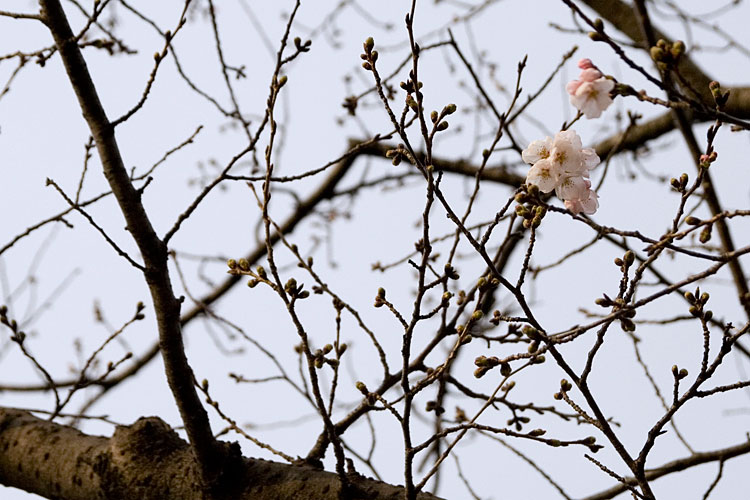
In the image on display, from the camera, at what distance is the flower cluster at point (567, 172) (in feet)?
4.07

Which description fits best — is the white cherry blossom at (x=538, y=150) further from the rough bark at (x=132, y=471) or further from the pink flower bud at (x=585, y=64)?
the rough bark at (x=132, y=471)

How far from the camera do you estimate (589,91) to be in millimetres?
1129

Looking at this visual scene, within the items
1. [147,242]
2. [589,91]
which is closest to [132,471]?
[147,242]

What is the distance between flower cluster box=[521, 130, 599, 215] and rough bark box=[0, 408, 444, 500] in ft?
2.28

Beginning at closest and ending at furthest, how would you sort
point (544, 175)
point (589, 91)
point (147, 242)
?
point (589, 91) < point (544, 175) < point (147, 242)

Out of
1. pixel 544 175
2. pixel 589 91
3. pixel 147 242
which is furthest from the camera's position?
pixel 147 242

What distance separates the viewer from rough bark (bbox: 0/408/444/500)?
1515mm

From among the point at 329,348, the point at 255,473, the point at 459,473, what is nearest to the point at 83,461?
the point at 255,473

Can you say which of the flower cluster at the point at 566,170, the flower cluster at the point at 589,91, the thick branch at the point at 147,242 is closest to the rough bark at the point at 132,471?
the thick branch at the point at 147,242

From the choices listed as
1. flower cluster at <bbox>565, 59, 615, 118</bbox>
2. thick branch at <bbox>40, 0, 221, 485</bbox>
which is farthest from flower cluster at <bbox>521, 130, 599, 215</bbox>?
thick branch at <bbox>40, 0, 221, 485</bbox>

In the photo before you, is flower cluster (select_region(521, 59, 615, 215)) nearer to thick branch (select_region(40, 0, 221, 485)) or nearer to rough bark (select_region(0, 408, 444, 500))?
rough bark (select_region(0, 408, 444, 500))

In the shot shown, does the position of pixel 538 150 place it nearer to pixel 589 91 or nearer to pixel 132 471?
pixel 589 91

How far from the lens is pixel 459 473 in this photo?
2100 millimetres

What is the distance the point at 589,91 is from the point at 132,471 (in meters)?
1.38
